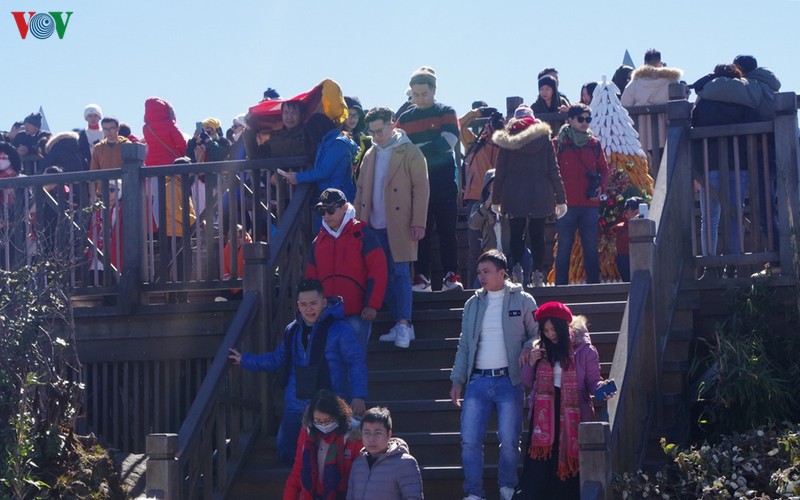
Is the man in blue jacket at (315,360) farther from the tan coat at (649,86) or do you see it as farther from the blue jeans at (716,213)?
the tan coat at (649,86)

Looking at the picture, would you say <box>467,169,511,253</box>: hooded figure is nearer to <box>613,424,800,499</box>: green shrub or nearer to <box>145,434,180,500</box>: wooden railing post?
<box>613,424,800,499</box>: green shrub

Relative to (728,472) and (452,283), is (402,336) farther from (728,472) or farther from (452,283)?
(728,472)

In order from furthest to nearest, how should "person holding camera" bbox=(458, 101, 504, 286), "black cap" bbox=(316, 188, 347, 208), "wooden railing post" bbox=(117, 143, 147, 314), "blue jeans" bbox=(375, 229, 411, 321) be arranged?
"person holding camera" bbox=(458, 101, 504, 286) → "wooden railing post" bbox=(117, 143, 147, 314) → "blue jeans" bbox=(375, 229, 411, 321) → "black cap" bbox=(316, 188, 347, 208)

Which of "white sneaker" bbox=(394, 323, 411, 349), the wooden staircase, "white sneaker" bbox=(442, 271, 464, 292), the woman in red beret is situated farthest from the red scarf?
"white sneaker" bbox=(442, 271, 464, 292)

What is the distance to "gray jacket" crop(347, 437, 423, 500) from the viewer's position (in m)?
8.37

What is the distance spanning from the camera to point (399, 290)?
1095 centimetres

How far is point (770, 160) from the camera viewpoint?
38.2ft

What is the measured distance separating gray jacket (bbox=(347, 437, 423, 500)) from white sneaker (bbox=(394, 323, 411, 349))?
233cm

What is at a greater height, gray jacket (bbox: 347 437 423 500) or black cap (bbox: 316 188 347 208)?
black cap (bbox: 316 188 347 208)

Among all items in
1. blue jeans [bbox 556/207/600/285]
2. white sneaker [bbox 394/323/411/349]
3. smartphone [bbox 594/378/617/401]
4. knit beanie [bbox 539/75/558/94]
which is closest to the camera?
smartphone [bbox 594/378/617/401]

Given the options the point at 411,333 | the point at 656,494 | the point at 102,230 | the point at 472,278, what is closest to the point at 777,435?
the point at 656,494

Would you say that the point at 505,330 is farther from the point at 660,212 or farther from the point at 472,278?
the point at 472,278

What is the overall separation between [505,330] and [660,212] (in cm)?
198

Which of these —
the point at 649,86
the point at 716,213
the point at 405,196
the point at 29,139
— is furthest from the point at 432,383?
the point at 29,139
